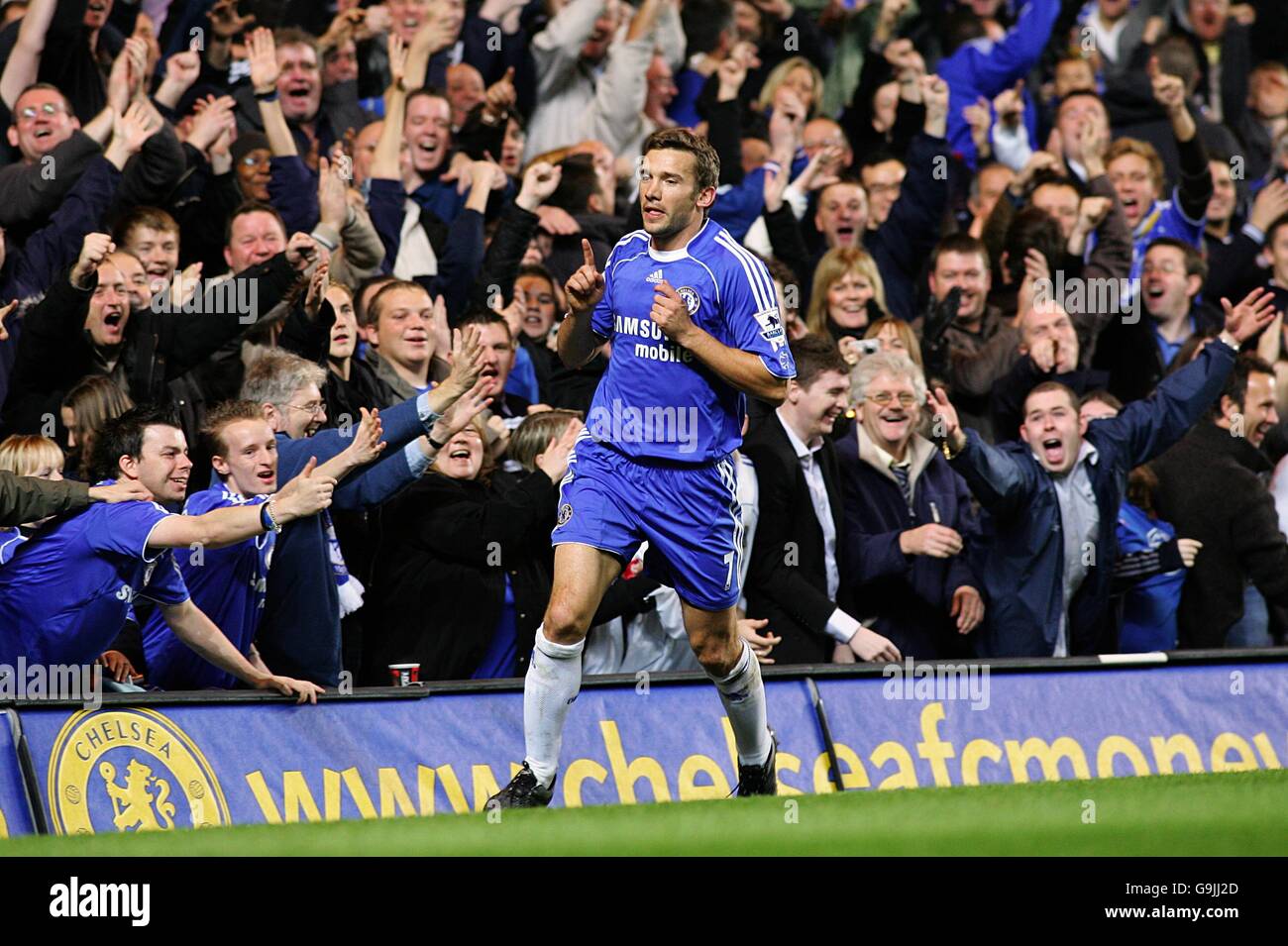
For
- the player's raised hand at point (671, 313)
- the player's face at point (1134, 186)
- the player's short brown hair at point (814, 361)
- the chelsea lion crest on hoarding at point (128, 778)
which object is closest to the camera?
the player's raised hand at point (671, 313)

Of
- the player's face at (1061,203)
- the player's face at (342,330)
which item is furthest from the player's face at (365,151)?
the player's face at (1061,203)

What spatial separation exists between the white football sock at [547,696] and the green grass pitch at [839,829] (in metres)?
0.47

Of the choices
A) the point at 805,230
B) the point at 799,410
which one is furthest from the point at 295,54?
the point at 799,410

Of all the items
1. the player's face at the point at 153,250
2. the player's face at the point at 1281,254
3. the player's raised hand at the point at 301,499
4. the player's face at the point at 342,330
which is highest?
the player's face at the point at 1281,254

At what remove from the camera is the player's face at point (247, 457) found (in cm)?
771

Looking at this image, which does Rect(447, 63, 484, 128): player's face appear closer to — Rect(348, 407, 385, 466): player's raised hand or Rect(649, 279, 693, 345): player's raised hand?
Rect(348, 407, 385, 466): player's raised hand

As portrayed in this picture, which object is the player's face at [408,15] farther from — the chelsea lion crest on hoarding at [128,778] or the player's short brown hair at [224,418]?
the chelsea lion crest on hoarding at [128,778]

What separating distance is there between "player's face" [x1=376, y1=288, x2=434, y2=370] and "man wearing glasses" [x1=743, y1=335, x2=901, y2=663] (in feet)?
5.34

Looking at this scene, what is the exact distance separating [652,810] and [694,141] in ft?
7.92

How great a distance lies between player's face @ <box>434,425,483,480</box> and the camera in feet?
27.9

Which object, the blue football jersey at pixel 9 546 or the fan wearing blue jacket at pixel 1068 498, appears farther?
the fan wearing blue jacket at pixel 1068 498

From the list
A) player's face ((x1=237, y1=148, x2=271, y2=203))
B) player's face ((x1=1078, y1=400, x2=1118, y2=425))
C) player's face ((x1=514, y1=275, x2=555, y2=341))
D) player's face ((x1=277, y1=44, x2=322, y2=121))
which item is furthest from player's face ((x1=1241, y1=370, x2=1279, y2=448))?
player's face ((x1=277, y1=44, x2=322, y2=121))

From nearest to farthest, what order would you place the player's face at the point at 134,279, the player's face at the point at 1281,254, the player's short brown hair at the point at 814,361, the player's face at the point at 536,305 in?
the player's face at the point at 134,279, the player's short brown hair at the point at 814,361, the player's face at the point at 536,305, the player's face at the point at 1281,254

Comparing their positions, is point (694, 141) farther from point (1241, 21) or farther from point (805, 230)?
point (1241, 21)
